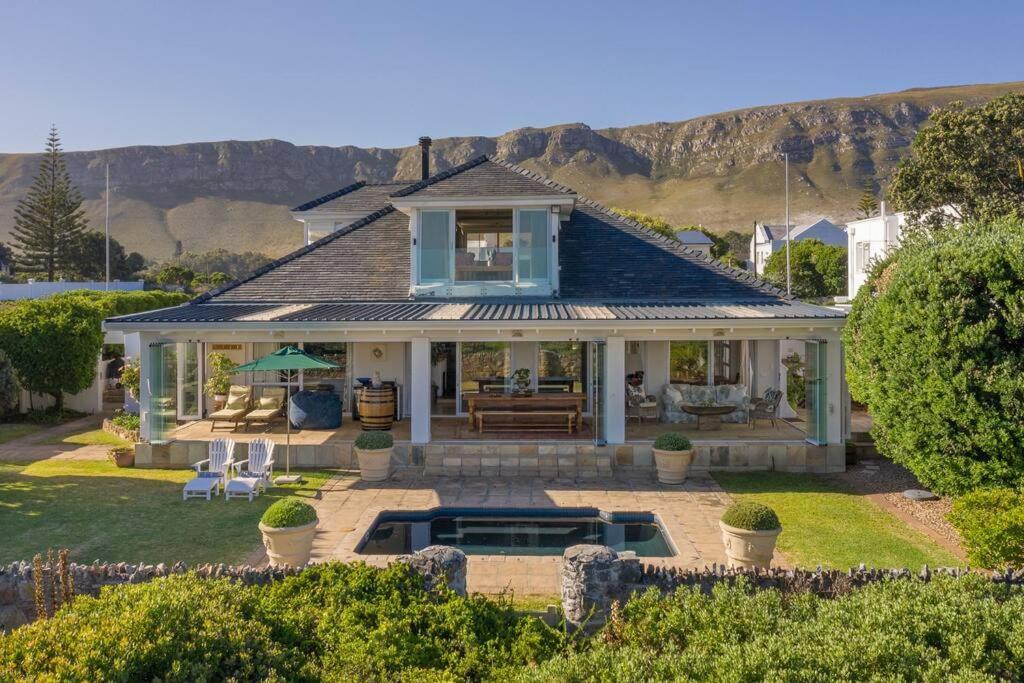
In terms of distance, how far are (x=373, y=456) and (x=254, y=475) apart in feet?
7.40

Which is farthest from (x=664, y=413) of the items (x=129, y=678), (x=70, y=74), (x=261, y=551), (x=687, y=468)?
Result: (x=70, y=74)

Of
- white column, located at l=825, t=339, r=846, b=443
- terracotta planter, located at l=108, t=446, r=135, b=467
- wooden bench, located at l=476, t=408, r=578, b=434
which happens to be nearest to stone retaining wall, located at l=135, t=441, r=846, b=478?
terracotta planter, located at l=108, t=446, r=135, b=467

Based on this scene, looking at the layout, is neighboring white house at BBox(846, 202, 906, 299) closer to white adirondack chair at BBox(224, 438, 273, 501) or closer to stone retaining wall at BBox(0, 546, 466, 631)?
white adirondack chair at BBox(224, 438, 273, 501)

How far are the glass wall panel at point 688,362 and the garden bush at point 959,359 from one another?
7463mm

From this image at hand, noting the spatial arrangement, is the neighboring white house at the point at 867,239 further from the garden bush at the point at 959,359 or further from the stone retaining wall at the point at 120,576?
the stone retaining wall at the point at 120,576

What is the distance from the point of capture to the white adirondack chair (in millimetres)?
12586

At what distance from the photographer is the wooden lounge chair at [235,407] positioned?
54.9ft

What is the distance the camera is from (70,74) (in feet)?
81.3

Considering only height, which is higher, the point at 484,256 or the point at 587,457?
the point at 484,256

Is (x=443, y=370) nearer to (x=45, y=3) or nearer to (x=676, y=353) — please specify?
(x=676, y=353)

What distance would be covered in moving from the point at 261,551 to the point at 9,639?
17.0 feet

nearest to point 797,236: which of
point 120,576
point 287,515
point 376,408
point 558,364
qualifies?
point 558,364

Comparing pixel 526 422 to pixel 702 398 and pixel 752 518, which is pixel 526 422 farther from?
pixel 752 518

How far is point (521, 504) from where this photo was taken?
12.1 meters
